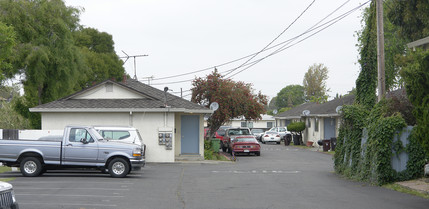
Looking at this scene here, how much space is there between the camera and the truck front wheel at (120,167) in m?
19.2

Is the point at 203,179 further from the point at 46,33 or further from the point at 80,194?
the point at 46,33

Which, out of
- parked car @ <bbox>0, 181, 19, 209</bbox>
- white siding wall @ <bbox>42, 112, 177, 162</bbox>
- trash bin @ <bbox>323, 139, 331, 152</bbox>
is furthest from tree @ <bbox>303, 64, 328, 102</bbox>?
parked car @ <bbox>0, 181, 19, 209</bbox>

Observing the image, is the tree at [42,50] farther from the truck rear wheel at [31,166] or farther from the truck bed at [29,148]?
the truck rear wheel at [31,166]

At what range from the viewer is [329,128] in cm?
4606

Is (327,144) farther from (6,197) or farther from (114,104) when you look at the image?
(6,197)

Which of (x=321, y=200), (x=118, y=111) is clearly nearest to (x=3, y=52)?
(x=118, y=111)

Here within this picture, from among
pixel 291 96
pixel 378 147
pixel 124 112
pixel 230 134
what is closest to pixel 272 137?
pixel 230 134

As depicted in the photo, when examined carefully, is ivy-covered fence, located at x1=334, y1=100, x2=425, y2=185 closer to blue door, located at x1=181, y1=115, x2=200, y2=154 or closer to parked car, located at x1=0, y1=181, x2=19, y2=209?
blue door, located at x1=181, y1=115, x2=200, y2=154

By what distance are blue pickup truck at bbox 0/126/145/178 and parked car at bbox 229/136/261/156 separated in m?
15.0

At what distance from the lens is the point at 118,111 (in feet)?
87.9

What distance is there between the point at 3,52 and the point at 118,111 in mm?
6252

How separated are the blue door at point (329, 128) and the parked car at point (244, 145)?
43.6 ft

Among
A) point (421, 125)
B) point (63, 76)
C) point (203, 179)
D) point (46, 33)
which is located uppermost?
point (46, 33)

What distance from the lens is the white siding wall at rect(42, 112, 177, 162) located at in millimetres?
27047
